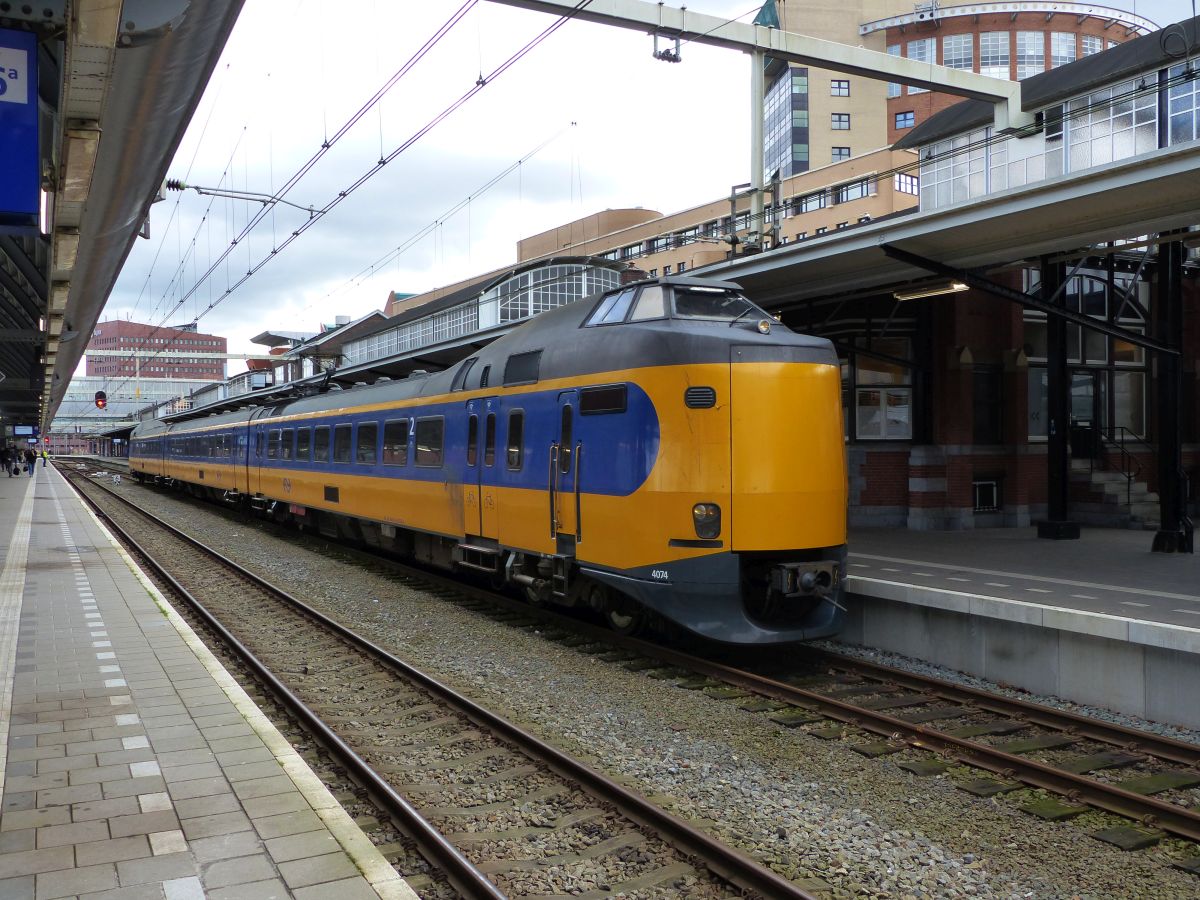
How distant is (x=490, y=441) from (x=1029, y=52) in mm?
54685

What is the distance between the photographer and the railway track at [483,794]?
4566mm

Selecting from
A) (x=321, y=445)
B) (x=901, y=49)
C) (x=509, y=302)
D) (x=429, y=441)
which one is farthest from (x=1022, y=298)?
(x=901, y=49)

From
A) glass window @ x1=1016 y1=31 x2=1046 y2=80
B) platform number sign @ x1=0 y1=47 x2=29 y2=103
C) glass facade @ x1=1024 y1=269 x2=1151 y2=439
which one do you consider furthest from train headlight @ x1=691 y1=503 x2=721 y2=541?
glass window @ x1=1016 y1=31 x2=1046 y2=80

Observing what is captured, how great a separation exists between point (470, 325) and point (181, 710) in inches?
1603

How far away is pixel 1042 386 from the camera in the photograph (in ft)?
60.3

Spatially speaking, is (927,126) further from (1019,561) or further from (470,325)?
(470,325)

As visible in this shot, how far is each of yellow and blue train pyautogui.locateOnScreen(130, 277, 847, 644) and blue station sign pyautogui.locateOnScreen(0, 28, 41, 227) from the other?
4778 mm

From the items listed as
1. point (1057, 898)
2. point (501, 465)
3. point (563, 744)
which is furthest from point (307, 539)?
point (1057, 898)

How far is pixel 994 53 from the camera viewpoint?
53.7 meters

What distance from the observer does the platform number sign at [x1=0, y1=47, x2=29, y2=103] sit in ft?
18.7

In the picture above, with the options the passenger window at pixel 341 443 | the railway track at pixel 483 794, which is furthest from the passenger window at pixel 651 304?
the passenger window at pixel 341 443

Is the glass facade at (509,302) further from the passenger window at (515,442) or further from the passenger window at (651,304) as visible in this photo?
the passenger window at (651,304)

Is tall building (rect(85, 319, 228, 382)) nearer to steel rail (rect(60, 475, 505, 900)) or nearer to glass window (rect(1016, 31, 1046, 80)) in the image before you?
glass window (rect(1016, 31, 1046, 80))

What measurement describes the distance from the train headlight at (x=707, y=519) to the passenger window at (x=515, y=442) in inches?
108
